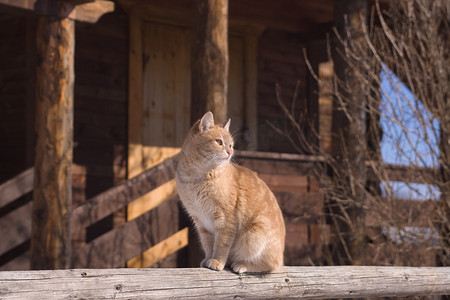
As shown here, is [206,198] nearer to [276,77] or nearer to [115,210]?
[115,210]

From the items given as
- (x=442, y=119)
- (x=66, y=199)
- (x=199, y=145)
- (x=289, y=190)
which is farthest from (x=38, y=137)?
(x=442, y=119)

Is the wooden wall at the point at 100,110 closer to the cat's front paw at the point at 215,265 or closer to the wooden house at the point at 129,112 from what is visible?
the wooden house at the point at 129,112

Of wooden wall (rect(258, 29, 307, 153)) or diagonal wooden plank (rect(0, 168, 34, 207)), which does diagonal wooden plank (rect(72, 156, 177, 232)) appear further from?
wooden wall (rect(258, 29, 307, 153))

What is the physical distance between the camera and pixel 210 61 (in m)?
6.82

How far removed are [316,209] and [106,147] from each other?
278 centimetres

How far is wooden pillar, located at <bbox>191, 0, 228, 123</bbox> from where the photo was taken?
677cm

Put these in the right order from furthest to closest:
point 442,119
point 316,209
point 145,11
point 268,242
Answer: point 145,11, point 316,209, point 442,119, point 268,242

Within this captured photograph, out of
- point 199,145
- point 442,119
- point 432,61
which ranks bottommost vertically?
point 199,145

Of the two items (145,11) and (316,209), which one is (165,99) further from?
(316,209)

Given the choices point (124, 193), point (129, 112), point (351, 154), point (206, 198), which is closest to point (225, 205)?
point (206, 198)

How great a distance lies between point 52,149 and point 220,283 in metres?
2.83

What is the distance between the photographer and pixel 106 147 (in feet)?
30.4

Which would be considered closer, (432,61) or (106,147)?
(432,61)

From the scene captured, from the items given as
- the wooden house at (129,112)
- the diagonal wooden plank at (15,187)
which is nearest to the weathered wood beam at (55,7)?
the wooden house at (129,112)
